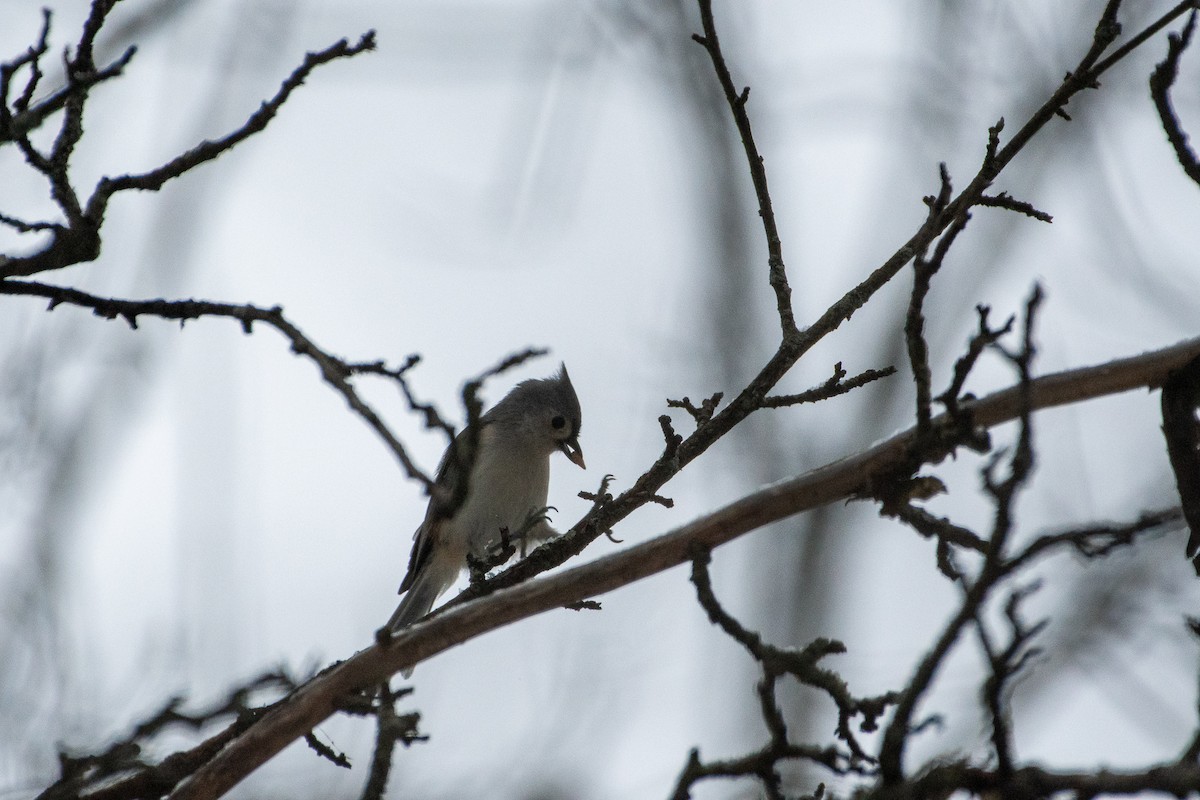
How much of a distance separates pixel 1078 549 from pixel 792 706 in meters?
6.64

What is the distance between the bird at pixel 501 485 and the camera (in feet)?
18.0

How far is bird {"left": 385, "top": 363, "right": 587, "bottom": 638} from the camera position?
5.49m

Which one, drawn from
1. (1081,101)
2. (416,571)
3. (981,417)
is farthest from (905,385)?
(981,417)

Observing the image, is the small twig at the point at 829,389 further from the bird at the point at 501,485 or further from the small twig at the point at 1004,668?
the bird at the point at 501,485

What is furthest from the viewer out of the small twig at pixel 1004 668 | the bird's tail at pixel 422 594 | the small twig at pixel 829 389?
the bird's tail at pixel 422 594

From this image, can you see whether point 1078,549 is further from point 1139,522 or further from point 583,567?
point 583,567

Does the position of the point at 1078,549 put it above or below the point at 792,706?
below

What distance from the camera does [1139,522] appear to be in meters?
1.56

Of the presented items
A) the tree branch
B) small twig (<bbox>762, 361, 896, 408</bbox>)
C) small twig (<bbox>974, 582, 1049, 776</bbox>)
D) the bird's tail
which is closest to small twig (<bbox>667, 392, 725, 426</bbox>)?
small twig (<bbox>762, 361, 896, 408</bbox>)

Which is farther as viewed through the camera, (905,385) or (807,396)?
(905,385)

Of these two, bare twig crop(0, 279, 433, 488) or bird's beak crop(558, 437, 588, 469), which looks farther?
bird's beak crop(558, 437, 588, 469)

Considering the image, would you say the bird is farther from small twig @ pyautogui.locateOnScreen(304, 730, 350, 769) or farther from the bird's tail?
small twig @ pyautogui.locateOnScreen(304, 730, 350, 769)

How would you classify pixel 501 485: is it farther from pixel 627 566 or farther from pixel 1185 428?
pixel 1185 428

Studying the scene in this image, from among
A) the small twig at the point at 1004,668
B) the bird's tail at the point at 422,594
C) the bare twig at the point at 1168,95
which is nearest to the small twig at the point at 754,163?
the bare twig at the point at 1168,95
